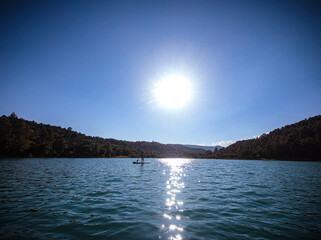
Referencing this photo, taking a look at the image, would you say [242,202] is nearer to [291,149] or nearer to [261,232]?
[261,232]

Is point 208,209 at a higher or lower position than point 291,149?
lower

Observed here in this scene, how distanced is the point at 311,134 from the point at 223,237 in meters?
262

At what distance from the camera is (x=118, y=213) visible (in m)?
10.9

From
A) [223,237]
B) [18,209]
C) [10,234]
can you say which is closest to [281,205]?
[223,237]

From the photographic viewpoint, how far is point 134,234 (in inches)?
311

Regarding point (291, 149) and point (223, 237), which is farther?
point (291, 149)

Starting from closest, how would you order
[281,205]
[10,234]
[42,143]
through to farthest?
[10,234], [281,205], [42,143]

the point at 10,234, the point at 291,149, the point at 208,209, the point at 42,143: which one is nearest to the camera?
the point at 10,234

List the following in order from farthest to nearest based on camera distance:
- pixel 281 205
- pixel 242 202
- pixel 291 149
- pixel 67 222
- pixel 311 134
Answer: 1. pixel 311 134
2. pixel 291 149
3. pixel 242 202
4. pixel 281 205
5. pixel 67 222

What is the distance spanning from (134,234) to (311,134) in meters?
265

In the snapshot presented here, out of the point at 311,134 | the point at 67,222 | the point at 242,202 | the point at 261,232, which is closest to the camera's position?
the point at 261,232

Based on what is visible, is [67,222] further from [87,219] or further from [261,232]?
[261,232]

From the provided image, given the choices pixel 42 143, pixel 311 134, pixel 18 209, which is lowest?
pixel 18 209

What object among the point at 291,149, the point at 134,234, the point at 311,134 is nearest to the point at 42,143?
the point at 134,234
